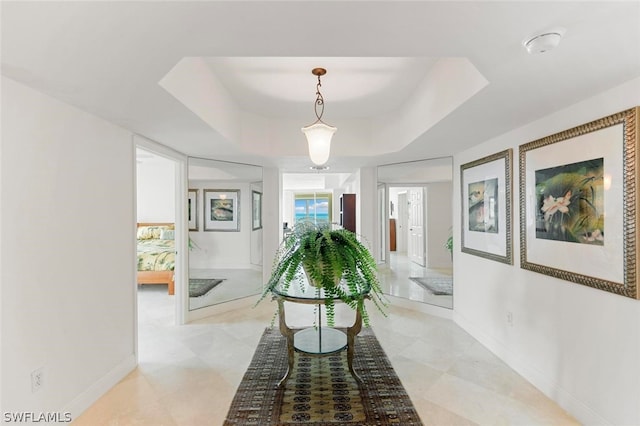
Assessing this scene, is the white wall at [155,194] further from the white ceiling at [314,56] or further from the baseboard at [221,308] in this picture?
the white ceiling at [314,56]

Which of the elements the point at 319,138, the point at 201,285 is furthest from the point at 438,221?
the point at 201,285

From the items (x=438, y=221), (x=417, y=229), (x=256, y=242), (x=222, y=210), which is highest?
(x=222, y=210)

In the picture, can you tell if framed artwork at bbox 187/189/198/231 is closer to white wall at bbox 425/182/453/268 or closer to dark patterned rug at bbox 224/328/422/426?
dark patterned rug at bbox 224/328/422/426

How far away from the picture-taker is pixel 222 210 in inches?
180

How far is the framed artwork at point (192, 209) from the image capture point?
411 cm

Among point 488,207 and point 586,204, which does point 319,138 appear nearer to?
point 488,207

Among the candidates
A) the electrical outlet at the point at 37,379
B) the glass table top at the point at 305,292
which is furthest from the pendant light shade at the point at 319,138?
the electrical outlet at the point at 37,379

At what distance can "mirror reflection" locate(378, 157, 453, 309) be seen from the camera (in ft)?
13.9

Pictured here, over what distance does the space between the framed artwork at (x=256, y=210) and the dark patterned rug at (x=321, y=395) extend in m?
2.25

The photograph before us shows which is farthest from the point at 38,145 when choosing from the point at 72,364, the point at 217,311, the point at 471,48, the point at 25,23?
the point at 217,311

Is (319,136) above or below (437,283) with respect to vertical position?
above

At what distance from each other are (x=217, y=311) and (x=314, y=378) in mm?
2137

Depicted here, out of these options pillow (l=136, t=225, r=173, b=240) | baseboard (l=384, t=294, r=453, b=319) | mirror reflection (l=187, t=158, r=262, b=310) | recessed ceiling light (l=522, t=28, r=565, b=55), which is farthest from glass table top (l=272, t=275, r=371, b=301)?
pillow (l=136, t=225, r=173, b=240)

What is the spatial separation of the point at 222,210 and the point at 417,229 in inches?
110
